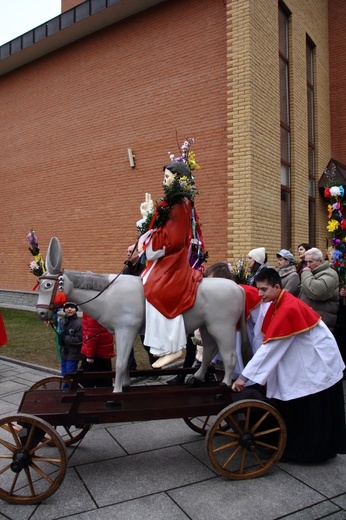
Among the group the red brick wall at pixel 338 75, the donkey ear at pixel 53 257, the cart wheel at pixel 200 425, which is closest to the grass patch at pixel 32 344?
the cart wheel at pixel 200 425

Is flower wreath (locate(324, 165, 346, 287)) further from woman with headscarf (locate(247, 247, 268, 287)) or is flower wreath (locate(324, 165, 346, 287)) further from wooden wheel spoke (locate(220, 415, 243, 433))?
wooden wheel spoke (locate(220, 415, 243, 433))

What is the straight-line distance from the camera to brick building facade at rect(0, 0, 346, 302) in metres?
9.57

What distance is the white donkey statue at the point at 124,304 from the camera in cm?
363

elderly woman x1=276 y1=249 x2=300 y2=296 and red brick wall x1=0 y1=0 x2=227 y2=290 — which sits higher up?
red brick wall x1=0 y1=0 x2=227 y2=290

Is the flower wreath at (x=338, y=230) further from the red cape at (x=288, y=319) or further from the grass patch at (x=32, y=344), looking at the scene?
the grass patch at (x=32, y=344)

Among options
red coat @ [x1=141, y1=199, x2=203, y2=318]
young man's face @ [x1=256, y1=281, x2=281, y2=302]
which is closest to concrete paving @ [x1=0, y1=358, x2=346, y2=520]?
red coat @ [x1=141, y1=199, x2=203, y2=318]

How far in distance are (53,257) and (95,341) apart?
1.91 metres

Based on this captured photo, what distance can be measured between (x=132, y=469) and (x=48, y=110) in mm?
12518

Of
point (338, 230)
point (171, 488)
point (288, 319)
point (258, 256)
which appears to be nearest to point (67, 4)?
point (338, 230)

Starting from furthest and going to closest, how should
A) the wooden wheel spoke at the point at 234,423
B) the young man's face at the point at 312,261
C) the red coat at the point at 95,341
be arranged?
the young man's face at the point at 312,261 → the red coat at the point at 95,341 → the wooden wheel spoke at the point at 234,423

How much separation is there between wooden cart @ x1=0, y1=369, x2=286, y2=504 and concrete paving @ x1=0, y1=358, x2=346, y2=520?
0.46ft

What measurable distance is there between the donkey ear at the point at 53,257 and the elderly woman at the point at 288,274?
150 inches

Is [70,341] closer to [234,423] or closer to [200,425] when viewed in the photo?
[200,425]

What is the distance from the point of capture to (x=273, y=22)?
10281 mm
